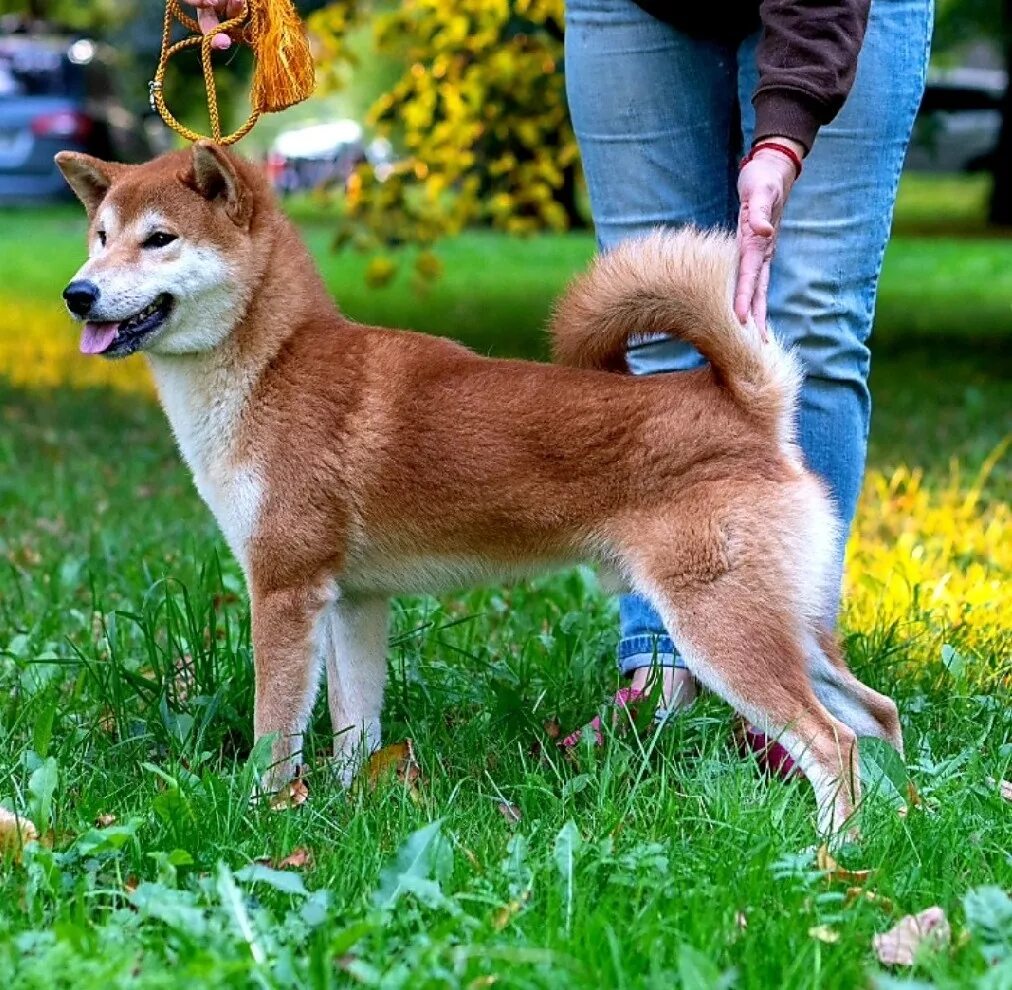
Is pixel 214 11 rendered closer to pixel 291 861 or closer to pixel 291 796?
pixel 291 796

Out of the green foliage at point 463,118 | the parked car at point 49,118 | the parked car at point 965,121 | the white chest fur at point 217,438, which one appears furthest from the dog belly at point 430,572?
the parked car at point 49,118

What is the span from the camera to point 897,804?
2.79 metres

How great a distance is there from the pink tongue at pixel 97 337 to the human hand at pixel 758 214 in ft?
4.17

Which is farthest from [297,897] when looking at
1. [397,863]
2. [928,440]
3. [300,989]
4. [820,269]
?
[928,440]

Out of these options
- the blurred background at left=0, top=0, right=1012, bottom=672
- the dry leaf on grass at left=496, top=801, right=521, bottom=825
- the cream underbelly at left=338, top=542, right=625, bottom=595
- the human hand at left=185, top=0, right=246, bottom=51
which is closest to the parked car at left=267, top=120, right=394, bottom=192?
the blurred background at left=0, top=0, right=1012, bottom=672

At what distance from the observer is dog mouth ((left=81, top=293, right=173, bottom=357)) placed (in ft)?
10.3

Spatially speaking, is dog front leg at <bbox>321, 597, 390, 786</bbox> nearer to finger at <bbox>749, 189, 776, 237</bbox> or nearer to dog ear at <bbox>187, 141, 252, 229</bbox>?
dog ear at <bbox>187, 141, 252, 229</bbox>

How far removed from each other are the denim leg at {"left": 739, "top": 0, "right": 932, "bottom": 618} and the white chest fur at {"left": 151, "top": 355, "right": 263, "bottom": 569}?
1.15 m

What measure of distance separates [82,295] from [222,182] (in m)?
0.38

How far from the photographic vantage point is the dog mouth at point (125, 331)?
3.13m

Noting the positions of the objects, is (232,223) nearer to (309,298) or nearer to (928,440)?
(309,298)

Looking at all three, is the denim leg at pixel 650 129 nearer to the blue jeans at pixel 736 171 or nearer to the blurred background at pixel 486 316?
the blue jeans at pixel 736 171

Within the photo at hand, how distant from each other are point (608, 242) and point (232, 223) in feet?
2.94

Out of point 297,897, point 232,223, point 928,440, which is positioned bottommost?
point 928,440
